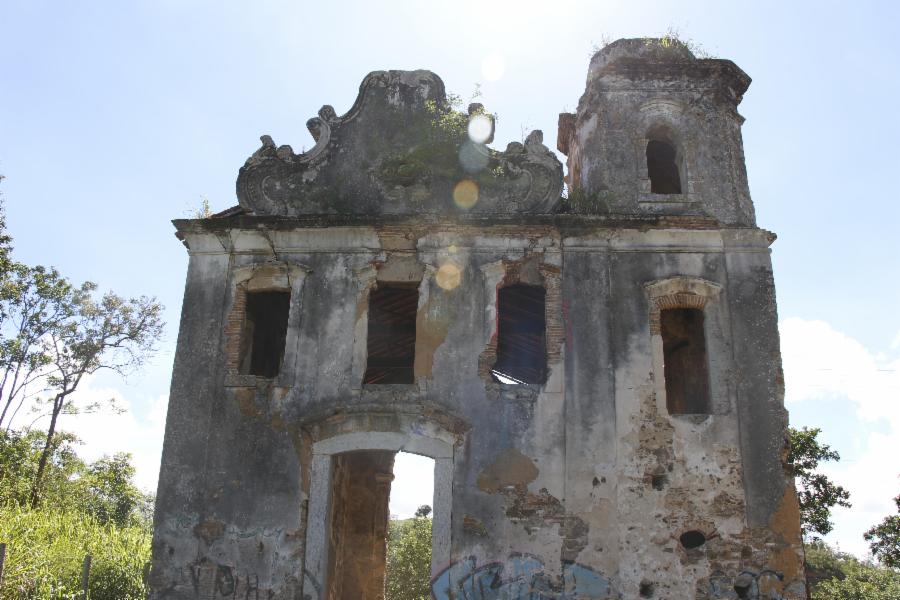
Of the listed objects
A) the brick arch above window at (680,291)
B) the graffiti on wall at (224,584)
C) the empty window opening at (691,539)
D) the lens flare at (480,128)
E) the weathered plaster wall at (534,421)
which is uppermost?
the lens flare at (480,128)

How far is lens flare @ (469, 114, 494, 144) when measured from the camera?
11.0 m

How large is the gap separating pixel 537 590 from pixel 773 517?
2957mm

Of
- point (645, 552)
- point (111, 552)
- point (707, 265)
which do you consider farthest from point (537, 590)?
point (111, 552)

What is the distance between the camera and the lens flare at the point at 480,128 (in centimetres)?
1098

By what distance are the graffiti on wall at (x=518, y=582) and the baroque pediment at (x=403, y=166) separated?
15.4 feet

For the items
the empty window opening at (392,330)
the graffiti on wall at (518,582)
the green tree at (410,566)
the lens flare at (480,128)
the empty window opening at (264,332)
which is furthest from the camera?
the green tree at (410,566)

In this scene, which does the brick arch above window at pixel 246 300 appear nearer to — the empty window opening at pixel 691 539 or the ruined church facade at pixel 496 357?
the ruined church facade at pixel 496 357

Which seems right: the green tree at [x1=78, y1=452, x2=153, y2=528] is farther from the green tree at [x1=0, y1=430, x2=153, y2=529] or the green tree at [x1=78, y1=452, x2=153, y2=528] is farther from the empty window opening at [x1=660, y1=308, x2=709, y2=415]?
the empty window opening at [x1=660, y1=308, x2=709, y2=415]

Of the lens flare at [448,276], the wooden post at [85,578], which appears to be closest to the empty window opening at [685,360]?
the lens flare at [448,276]

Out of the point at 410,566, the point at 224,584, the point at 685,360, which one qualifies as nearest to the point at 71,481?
the point at 410,566

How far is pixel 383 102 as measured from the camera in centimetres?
1129

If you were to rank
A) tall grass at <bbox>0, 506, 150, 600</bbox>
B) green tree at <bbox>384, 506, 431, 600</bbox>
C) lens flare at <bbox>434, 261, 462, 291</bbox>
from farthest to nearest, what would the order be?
green tree at <bbox>384, 506, 431, 600</bbox> < tall grass at <bbox>0, 506, 150, 600</bbox> < lens flare at <bbox>434, 261, 462, 291</bbox>

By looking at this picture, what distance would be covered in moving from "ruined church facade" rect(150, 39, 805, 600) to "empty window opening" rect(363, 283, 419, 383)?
0.59ft

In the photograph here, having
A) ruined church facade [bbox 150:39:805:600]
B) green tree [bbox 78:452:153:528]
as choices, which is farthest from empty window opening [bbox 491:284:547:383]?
green tree [bbox 78:452:153:528]
